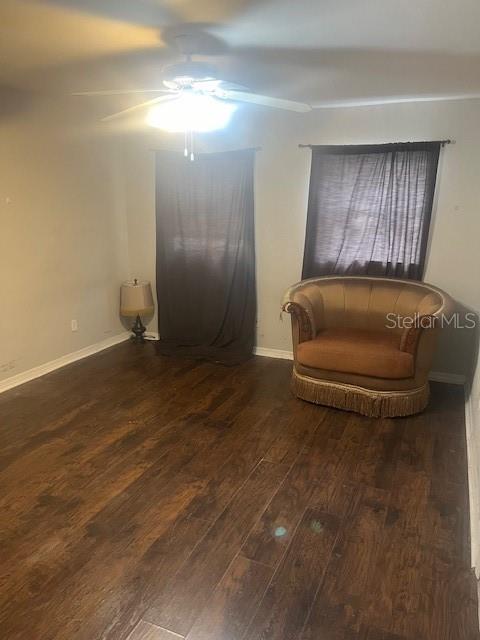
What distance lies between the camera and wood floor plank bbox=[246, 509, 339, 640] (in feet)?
5.43

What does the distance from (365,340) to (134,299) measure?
251 centimetres

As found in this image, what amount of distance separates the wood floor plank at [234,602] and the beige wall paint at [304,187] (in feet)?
9.04

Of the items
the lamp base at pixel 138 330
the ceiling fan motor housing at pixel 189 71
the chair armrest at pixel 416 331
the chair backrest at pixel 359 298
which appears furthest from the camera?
the lamp base at pixel 138 330

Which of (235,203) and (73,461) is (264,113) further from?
(73,461)

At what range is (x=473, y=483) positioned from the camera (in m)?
2.43

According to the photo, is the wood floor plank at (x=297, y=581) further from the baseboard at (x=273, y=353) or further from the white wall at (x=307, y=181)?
the baseboard at (x=273, y=353)

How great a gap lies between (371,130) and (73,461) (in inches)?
137

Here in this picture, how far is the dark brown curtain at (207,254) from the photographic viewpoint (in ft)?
14.1

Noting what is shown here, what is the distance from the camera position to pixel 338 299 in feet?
12.7

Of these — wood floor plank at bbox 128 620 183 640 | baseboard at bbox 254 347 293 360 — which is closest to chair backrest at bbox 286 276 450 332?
baseboard at bbox 254 347 293 360

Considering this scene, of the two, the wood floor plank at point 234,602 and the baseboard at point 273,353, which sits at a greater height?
the baseboard at point 273,353

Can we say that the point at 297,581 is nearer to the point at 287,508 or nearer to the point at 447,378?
the point at 287,508

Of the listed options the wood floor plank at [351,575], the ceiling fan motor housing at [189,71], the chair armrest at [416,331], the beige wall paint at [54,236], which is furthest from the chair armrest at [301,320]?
the beige wall paint at [54,236]

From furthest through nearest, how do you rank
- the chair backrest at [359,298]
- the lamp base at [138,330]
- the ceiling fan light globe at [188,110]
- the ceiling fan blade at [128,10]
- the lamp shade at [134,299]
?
the lamp base at [138,330], the lamp shade at [134,299], the chair backrest at [359,298], the ceiling fan light globe at [188,110], the ceiling fan blade at [128,10]
